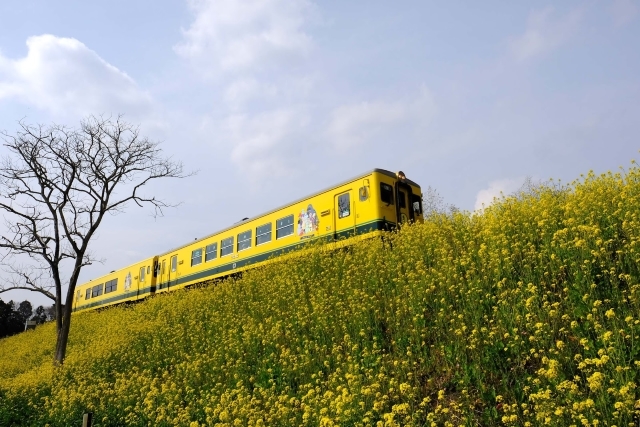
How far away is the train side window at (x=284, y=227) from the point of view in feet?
49.4

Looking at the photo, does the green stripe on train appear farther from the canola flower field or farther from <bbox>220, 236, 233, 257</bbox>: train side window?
the canola flower field

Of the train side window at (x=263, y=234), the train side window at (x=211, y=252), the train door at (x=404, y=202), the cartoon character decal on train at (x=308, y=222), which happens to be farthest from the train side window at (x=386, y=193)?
the train side window at (x=211, y=252)

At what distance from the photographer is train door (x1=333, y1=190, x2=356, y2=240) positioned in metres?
12.8

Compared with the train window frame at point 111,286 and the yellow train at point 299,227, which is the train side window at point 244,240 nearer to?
the yellow train at point 299,227

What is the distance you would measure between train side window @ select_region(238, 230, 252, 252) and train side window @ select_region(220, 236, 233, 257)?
722 millimetres

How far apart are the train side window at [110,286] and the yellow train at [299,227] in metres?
6.45

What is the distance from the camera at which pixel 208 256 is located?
19703 mm

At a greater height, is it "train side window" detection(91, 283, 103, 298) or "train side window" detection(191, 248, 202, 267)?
"train side window" detection(91, 283, 103, 298)

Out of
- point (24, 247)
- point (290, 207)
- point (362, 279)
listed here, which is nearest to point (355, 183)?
point (290, 207)

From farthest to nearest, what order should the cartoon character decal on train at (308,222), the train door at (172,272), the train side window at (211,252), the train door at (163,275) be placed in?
the train door at (163,275) → the train door at (172,272) → the train side window at (211,252) → the cartoon character decal on train at (308,222)

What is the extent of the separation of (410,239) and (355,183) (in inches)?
141

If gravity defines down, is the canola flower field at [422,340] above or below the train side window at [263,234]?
below

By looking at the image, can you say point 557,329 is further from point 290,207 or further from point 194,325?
point 290,207

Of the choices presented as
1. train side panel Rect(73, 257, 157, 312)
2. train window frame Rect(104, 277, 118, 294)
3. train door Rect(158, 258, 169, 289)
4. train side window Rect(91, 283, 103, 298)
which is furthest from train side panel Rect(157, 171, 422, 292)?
train side window Rect(91, 283, 103, 298)
